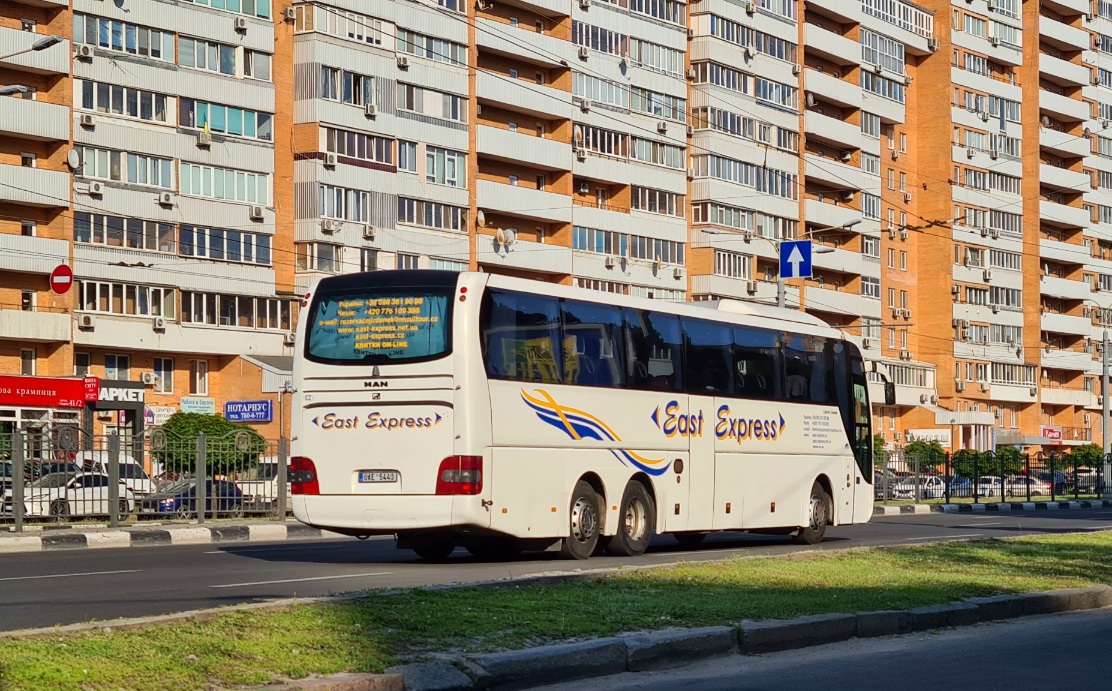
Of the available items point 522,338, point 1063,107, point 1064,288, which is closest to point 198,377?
point 522,338

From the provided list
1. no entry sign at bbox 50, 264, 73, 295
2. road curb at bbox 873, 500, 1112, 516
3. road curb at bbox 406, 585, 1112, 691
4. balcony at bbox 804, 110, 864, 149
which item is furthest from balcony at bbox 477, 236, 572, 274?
road curb at bbox 406, 585, 1112, 691

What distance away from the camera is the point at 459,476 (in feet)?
59.2

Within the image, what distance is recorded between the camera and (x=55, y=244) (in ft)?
181

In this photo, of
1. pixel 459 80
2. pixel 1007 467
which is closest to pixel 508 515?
pixel 1007 467

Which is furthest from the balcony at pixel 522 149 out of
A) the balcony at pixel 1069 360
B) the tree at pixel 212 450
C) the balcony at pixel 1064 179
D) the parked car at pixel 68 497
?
the balcony at pixel 1069 360

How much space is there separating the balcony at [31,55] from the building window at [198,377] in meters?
11.6

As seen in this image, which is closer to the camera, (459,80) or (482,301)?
(482,301)

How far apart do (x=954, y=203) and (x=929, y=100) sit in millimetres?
6583

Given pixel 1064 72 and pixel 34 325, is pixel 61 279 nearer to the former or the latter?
pixel 34 325

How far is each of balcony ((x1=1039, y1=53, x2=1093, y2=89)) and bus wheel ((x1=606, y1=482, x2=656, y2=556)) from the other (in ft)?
308

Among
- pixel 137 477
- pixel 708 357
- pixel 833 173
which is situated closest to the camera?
pixel 708 357

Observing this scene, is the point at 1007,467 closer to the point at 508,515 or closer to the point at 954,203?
the point at 508,515

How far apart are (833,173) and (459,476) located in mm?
73932

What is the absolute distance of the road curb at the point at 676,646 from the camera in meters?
9.15
